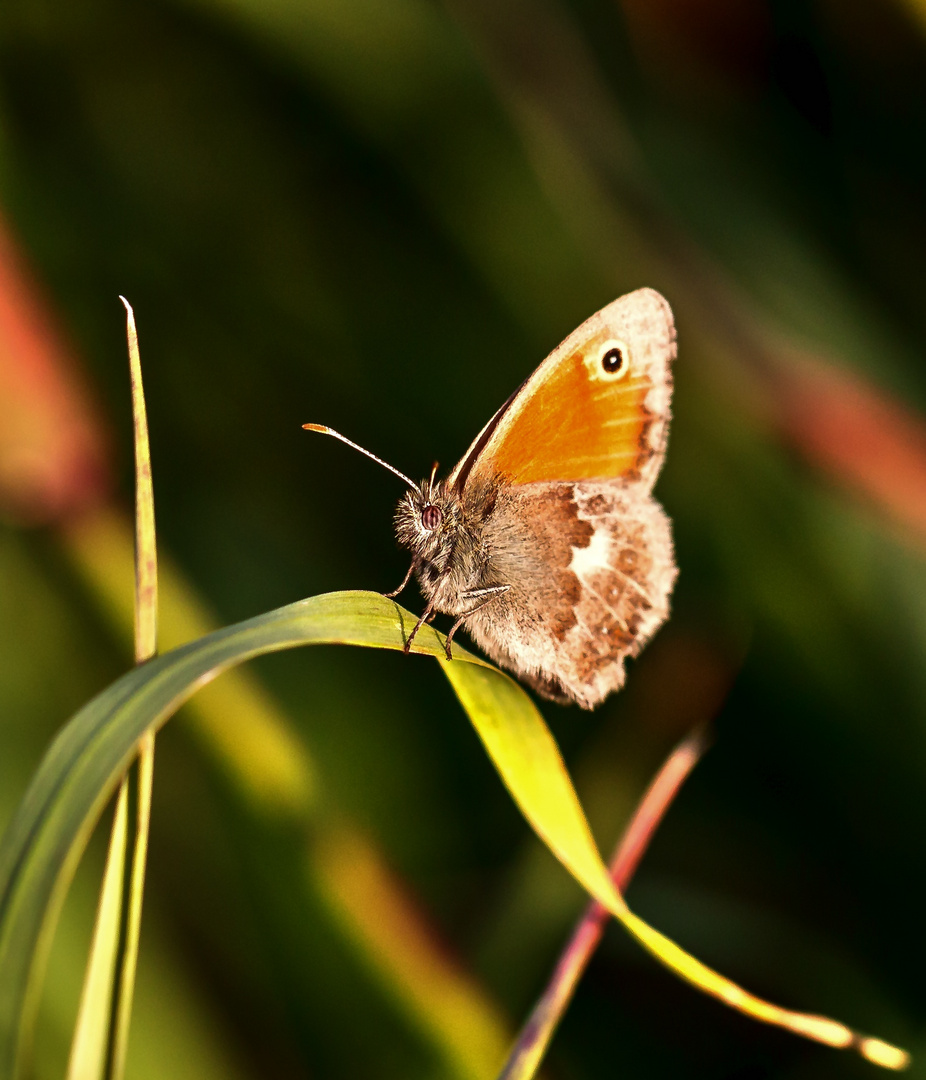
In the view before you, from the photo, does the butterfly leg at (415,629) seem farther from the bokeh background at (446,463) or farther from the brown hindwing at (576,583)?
the bokeh background at (446,463)

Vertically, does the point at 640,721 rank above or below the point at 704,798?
above

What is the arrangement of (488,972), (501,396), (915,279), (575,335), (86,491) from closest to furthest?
(575,335) → (488,972) → (86,491) → (915,279) → (501,396)

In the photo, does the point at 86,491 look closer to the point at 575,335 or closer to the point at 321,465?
the point at 321,465

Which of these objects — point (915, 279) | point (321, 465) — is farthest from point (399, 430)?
point (915, 279)

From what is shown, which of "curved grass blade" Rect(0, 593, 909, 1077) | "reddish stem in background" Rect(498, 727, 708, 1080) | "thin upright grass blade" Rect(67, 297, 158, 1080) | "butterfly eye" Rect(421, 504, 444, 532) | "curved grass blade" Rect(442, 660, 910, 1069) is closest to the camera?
"curved grass blade" Rect(0, 593, 909, 1077)

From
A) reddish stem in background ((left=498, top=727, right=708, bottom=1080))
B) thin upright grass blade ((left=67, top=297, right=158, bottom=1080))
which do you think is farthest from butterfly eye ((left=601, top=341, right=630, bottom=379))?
thin upright grass blade ((left=67, top=297, right=158, bottom=1080))

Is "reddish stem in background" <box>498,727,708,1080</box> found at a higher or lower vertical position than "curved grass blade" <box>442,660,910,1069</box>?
lower

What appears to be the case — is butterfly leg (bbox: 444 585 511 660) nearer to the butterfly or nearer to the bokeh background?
the butterfly
